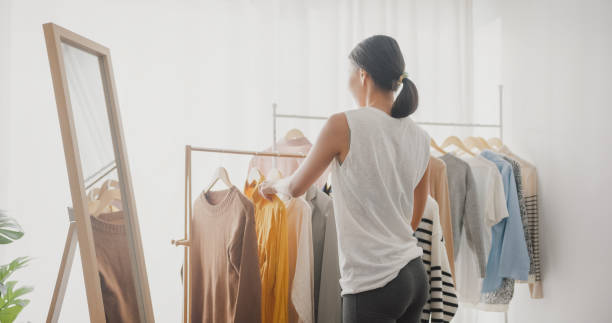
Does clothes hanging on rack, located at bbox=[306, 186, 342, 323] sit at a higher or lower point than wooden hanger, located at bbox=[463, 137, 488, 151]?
lower

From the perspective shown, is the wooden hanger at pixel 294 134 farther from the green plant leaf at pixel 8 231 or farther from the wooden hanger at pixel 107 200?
the green plant leaf at pixel 8 231

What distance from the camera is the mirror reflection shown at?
1.38m

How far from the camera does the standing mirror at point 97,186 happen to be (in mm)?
1282

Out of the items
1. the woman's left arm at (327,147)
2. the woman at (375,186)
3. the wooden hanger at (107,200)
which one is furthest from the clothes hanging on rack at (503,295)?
the wooden hanger at (107,200)

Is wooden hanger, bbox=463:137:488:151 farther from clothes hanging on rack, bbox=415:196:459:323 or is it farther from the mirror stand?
the mirror stand

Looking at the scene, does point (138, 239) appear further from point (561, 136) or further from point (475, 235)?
point (561, 136)

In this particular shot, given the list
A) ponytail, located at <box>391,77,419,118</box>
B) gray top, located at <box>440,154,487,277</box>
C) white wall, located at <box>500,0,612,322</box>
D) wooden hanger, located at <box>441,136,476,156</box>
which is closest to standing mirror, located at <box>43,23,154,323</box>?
ponytail, located at <box>391,77,419,118</box>

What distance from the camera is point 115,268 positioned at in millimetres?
1438

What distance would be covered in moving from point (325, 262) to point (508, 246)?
44.1 inches

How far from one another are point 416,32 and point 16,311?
261 centimetres

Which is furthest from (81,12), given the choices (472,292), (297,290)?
(472,292)

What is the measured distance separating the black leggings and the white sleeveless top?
0.06 feet

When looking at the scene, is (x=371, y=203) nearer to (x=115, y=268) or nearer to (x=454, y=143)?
(x=115, y=268)

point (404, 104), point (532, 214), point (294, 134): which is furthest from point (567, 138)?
point (404, 104)
